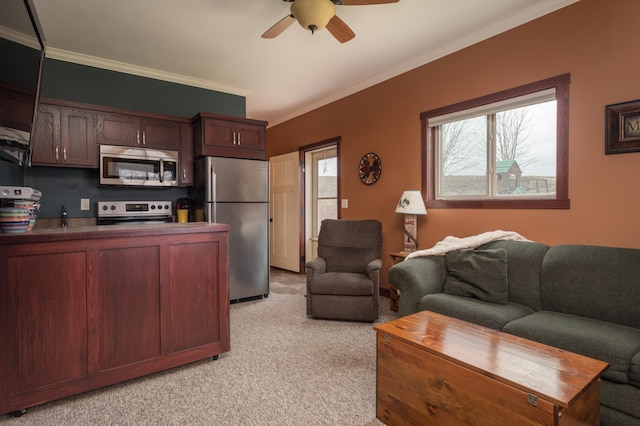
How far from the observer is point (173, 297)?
7.36 ft

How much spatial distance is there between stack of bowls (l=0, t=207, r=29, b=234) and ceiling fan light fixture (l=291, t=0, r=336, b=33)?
2.12m

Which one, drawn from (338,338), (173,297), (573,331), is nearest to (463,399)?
(573,331)

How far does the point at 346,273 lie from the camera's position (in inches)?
138

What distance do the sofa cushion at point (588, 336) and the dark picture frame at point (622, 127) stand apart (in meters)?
1.23

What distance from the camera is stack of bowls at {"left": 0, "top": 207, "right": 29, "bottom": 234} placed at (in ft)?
5.95

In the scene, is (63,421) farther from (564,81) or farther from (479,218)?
(564,81)

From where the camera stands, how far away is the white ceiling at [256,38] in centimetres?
271

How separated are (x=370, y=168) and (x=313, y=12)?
2.28 m

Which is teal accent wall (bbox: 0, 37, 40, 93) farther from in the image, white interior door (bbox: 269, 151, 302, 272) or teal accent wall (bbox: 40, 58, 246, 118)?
white interior door (bbox: 269, 151, 302, 272)

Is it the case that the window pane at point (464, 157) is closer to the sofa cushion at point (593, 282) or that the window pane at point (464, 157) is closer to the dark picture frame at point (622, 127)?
the dark picture frame at point (622, 127)

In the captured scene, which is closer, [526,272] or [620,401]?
[620,401]

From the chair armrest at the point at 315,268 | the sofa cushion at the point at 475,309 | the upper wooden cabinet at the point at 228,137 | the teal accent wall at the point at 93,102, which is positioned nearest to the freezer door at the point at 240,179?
the upper wooden cabinet at the point at 228,137

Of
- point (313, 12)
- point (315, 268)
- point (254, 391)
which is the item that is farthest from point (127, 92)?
point (254, 391)

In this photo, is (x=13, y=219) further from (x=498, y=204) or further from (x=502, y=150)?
(x=502, y=150)
